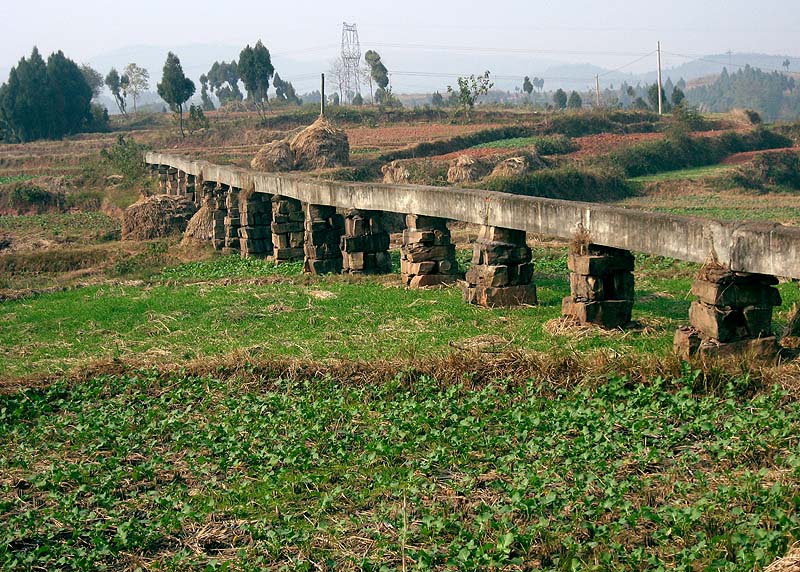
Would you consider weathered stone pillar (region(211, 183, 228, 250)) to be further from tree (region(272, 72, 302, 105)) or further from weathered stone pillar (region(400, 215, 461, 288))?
tree (region(272, 72, 302, 105))

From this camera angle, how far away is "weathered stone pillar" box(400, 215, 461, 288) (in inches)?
635

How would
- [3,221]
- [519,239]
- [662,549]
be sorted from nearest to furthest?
1. [662,549]
2. [519,239]
3. [3,221]

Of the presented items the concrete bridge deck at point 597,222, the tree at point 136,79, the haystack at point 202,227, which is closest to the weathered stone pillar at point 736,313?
the concrete bridge deck at point 597,222

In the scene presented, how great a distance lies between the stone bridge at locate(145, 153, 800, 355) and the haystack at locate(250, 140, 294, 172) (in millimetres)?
9351

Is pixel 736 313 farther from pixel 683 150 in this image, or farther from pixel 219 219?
pixel 683 150

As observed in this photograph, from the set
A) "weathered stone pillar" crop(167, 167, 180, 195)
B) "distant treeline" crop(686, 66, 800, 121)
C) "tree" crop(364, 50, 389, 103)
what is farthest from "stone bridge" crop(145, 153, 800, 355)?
"distant treeline" crop(686, 66, 800, 121)

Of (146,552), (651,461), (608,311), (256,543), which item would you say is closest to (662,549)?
(651,461)

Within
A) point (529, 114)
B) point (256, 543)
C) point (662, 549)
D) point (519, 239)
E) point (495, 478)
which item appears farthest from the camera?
point (529, 114)

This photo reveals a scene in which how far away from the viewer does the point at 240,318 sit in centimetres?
1466

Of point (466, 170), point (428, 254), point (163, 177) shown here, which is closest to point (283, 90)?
point (163, 177)

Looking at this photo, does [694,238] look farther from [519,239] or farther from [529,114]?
[529,114]

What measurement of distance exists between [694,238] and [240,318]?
7.25 meters

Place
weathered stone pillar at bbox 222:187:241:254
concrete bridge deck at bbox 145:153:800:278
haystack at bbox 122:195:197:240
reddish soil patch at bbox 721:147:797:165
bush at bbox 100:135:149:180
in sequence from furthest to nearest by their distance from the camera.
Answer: bush at bbox 100:135:149:180 → reddish soil patch at bbox 721:147:797:165 → haystack at bbox 122:195:197:240 → weathered stone pillar at bbox 222:187:241:254 → concrete bridge deck at bbox 145:153:800:278

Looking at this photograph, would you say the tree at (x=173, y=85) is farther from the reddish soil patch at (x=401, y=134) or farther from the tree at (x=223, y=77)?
the tree at (x=223, y=77)
